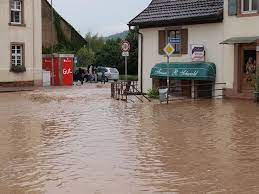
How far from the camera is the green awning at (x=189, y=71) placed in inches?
1032

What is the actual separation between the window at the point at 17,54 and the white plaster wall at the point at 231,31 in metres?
18.7

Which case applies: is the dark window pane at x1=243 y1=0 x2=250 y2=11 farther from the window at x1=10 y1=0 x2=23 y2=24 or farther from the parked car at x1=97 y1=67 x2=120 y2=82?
the parked car at x1=97 y1=67 x2=120 y2=82

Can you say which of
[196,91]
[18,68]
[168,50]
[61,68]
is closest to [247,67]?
[196,91]

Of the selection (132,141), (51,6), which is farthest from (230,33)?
(51,6)

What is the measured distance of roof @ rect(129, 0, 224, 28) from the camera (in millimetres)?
26672

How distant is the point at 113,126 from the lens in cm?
1650

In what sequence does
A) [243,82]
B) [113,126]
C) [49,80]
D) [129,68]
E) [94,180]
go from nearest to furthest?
1. [94,180]
2. [113,126]
3. [243,82]
4. [49,80]
5. [129,68]

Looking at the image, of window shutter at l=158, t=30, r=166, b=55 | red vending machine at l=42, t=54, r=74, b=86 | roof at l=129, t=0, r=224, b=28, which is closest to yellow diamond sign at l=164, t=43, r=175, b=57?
roof at l=129, t=0, r=224, b=28

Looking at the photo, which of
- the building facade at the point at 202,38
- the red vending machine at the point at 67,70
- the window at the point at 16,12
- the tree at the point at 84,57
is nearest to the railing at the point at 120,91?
the building facade at the point at 202,38

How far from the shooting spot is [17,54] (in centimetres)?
4019

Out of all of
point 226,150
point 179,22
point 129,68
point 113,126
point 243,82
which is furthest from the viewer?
point 129,68

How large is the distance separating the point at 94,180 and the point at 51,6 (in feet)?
162

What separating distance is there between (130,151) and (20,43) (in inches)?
1161

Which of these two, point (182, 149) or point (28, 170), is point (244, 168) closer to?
point (182, 149)
